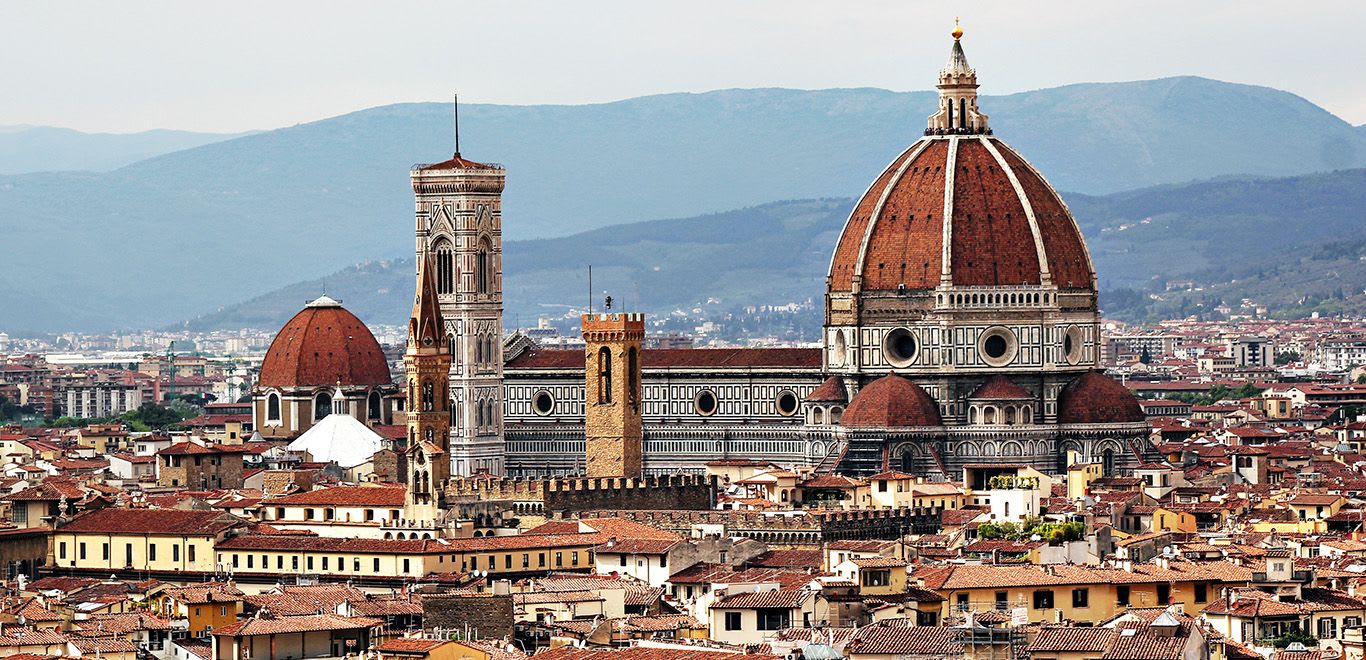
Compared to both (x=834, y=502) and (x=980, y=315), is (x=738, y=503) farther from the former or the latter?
(x=980, y=315)

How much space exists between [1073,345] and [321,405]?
34400 mm

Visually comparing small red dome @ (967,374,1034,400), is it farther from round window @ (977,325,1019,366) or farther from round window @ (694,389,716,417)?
round window @ (694,389,716,417)

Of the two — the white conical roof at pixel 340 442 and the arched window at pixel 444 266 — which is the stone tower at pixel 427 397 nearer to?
the white conical roof at pixel 340 442

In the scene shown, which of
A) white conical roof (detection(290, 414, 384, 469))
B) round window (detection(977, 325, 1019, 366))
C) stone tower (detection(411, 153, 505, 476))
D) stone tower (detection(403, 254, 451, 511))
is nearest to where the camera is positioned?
stone tower (detection(403, 254, 451, 511))

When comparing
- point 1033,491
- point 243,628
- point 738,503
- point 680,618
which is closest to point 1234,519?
point 1033,491

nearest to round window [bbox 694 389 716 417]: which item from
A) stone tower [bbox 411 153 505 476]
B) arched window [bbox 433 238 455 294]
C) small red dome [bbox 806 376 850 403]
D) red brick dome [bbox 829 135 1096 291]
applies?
small red dome [bbox 806 376 850 403]

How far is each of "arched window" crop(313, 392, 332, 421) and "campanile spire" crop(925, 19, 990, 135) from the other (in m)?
28.8

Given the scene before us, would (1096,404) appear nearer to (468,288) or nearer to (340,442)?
(468,288)

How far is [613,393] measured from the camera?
108 m

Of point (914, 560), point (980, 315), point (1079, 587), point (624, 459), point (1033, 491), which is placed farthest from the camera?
point (980, 315)

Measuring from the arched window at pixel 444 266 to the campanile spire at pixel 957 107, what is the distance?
1619 centimetres

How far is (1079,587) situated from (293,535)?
27405mm

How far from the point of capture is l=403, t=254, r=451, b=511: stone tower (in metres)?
85.7

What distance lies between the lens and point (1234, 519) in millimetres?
81812
